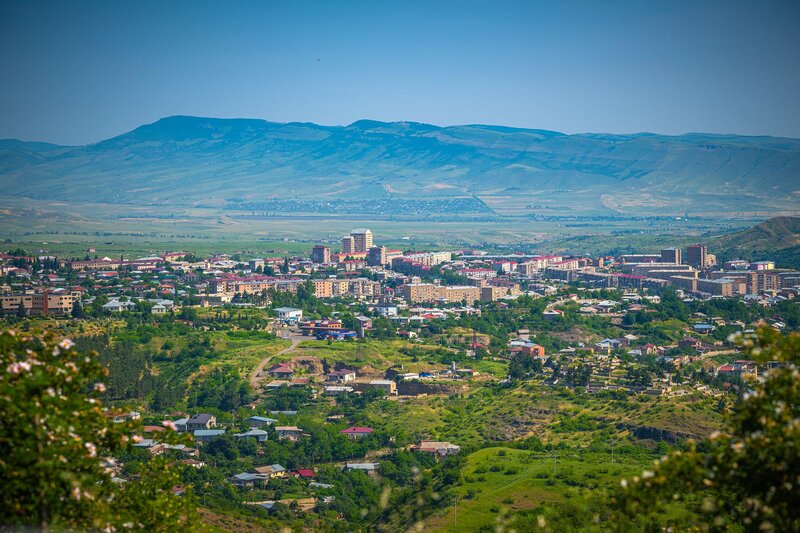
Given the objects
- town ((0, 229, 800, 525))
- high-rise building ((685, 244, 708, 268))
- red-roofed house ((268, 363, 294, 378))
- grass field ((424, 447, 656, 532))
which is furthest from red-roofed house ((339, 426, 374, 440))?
high-rise building ((685, 244, 708, 268))

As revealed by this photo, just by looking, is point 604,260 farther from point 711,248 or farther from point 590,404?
point 590,404

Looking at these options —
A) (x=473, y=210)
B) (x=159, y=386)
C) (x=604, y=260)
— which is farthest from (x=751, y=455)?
(x=473, y=210)

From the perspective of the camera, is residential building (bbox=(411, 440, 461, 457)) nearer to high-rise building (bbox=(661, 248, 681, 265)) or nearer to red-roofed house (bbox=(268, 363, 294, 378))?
red-roofed house (bbox=(268, 363, 294, 378))

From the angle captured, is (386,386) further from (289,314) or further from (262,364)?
(289,314)

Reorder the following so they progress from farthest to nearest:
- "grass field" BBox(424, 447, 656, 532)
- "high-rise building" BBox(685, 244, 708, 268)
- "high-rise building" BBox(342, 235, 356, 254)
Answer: "high-rise building" BBox(342, 235, 356, 254) < "high-rise building" BBox(685, 244, 708, 268) < "grass field" BBox(424, 447, 656, 532)

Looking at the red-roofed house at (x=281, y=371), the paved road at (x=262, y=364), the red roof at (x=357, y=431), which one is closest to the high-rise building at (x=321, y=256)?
the paved road at (x=262, y=364)

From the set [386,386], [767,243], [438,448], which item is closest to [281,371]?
[386,386]
